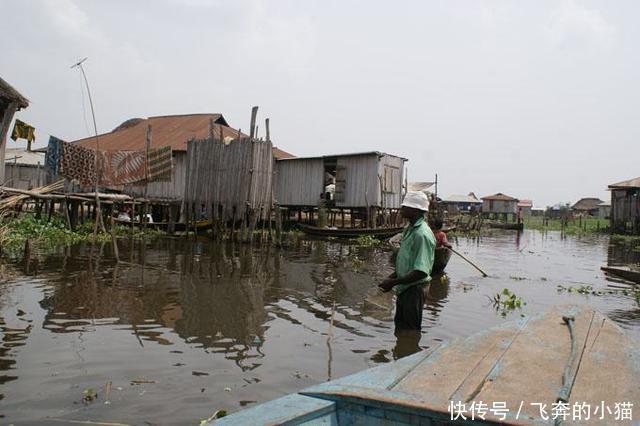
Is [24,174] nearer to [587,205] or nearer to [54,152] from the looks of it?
[54,152]

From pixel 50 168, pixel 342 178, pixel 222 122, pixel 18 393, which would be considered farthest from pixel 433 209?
pixel 18 393

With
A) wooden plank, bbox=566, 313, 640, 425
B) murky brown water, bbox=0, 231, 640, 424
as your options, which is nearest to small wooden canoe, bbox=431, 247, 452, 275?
murky brown water, bbox=0, 231, 640, 424

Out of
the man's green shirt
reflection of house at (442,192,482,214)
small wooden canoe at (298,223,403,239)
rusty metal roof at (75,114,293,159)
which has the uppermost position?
rusty metal roof at (75,114,293,159)

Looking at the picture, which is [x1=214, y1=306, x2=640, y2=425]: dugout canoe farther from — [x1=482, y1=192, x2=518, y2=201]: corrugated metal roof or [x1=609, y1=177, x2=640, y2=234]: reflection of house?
[x1=482, y1=192, x2=518, y2=201]: corrugated metal roof

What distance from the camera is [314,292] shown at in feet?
29.8

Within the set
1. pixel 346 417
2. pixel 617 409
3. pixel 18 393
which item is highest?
pixel 617 409

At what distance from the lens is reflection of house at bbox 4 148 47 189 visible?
28.4m

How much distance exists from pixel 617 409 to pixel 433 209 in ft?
76.7

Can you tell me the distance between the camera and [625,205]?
30.1 m

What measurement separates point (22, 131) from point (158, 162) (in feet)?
19.2

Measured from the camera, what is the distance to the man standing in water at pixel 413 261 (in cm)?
452

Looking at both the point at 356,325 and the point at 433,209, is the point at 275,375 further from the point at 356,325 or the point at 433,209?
the point at 433,209

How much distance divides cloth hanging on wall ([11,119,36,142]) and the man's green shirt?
19.9 meters

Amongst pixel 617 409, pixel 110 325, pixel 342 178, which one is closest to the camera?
pixel 617 409
